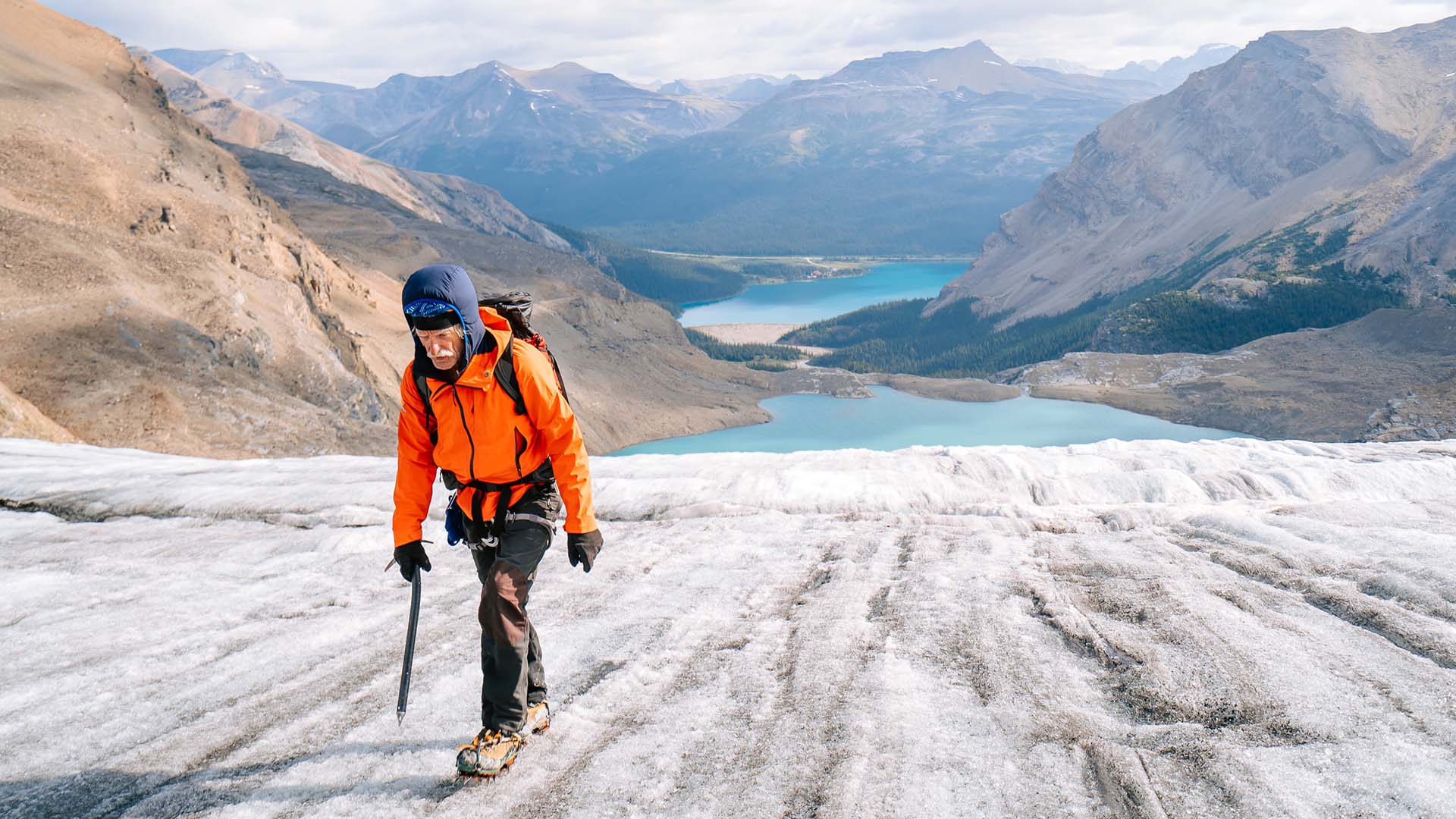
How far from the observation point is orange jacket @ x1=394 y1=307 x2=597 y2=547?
646 cm

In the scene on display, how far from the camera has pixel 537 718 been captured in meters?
7.05

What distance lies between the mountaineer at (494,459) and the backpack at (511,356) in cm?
1

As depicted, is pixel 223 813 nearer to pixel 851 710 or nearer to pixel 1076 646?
pixel 851 710

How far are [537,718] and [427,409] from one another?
253 centimetres

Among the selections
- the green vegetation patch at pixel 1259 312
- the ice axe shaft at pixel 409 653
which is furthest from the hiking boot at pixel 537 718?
the green vegetation patch at pixel 1259 312

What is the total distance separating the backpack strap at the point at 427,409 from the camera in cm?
652

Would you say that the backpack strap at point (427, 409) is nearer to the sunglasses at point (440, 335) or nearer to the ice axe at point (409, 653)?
the sunglasses at point (440, 335)

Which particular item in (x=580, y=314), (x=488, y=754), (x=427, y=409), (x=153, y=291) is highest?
(x=580, y=314)

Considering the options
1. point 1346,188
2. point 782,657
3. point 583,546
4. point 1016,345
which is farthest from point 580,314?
point 1346,188

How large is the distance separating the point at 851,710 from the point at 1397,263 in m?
156

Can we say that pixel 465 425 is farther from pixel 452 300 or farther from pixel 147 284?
pixel 147 284

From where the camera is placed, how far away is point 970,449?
1908cm

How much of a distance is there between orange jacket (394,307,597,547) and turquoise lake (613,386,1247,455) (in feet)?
270

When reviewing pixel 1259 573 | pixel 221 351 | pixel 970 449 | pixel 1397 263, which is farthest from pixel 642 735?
pixel 1397 263
